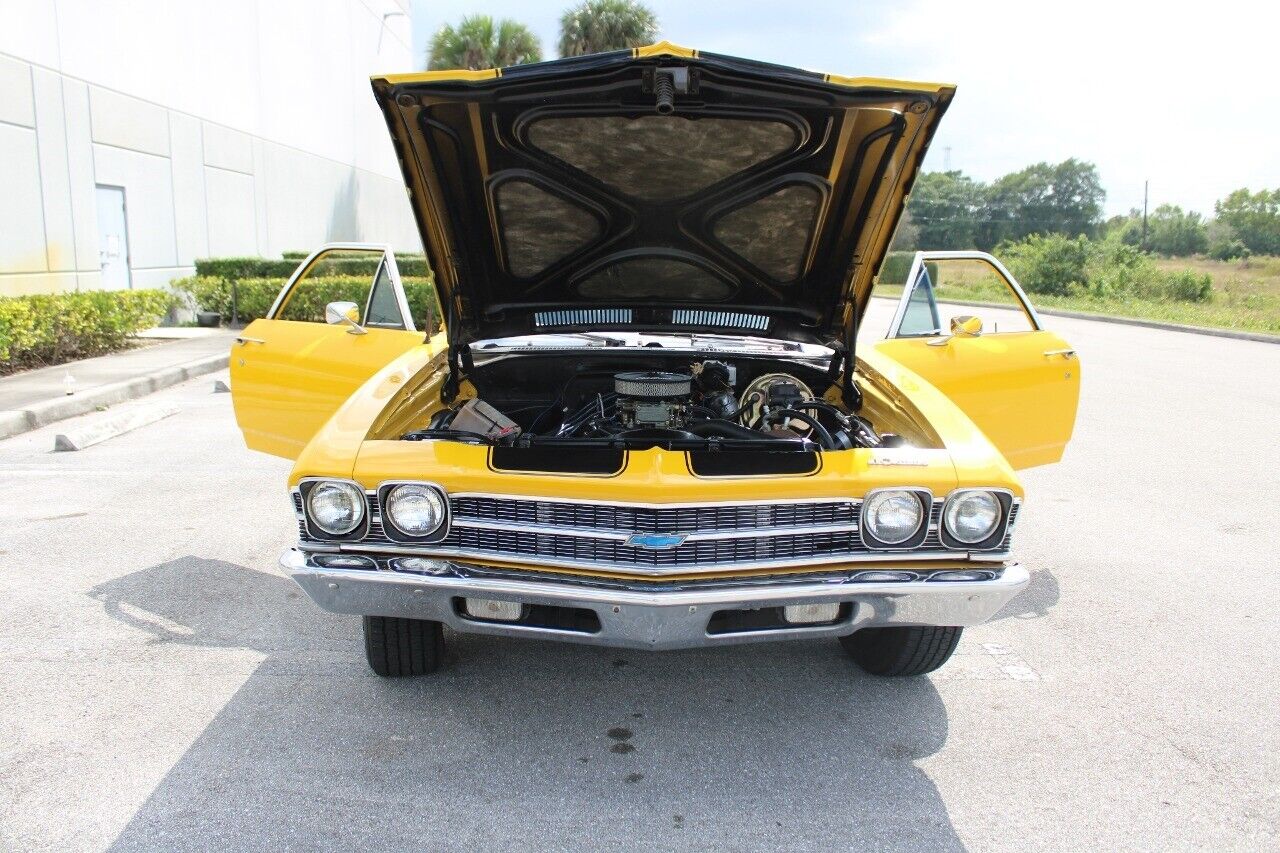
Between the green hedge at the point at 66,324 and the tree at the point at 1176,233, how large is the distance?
60906 mm

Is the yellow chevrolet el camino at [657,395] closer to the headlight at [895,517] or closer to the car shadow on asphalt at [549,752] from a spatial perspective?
the headlight at [895,517]

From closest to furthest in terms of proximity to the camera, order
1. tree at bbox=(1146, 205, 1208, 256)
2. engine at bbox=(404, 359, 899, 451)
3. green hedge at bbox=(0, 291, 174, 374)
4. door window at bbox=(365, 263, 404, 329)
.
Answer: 1. engine at bbox=(404, 359, 899, 451)
2. door window at bbox=(365, 263, 404, 329)
3. green hedge at bbox=(0, 291, 174, 374)
4. tree at bbox=(1146, 205, 1208, 256)

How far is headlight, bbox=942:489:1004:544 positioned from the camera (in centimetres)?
302

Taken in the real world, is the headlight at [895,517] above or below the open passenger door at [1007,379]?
below

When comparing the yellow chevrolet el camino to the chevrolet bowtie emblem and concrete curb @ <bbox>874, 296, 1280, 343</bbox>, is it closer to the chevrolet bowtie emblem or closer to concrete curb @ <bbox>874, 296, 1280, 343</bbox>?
the chevrolet bowtie emblem

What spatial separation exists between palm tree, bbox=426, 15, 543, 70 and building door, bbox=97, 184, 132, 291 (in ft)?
54.6

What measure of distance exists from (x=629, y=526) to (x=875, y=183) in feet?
5.74

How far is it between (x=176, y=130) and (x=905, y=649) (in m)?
16.4

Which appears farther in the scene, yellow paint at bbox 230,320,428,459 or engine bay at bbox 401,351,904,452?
yellow paint at bbox 230,320,428,459

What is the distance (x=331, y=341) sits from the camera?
16.5 ft

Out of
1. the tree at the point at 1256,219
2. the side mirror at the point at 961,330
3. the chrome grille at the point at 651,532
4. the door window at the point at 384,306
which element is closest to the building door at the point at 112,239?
the door window at the point at 384,306

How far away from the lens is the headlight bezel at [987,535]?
300cm

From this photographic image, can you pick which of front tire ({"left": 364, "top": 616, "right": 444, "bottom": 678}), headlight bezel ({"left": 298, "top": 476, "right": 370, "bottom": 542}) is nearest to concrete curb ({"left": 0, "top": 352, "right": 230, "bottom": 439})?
front tire ({"left": 364, "top": 616, "right": 444, "bottom": 678})

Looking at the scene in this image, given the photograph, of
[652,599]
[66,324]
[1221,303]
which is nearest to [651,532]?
[652,599]
